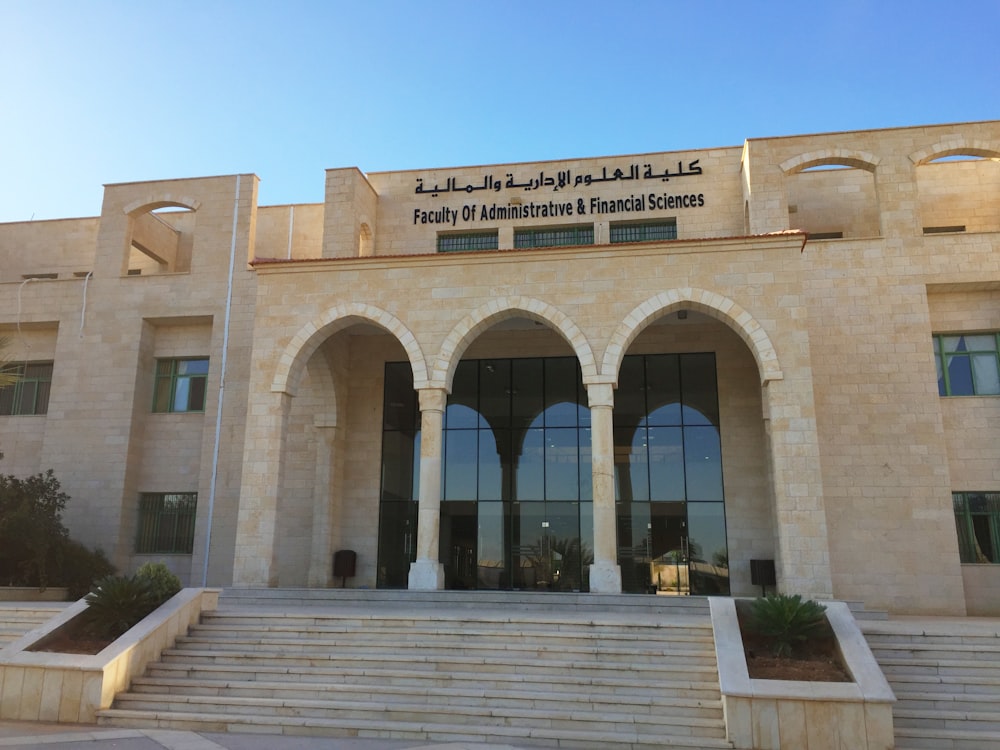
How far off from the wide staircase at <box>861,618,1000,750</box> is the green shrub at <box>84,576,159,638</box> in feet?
38.4

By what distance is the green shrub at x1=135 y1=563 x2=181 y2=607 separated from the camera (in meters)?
13.8

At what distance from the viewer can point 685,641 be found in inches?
494

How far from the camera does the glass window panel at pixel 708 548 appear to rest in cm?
2070

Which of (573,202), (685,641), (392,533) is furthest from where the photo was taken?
(573,202)

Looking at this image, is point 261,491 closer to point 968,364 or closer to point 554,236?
point 554,236

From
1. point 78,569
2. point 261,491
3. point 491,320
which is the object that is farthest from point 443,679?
point 78,569

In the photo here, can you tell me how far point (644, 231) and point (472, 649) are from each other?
1521cm

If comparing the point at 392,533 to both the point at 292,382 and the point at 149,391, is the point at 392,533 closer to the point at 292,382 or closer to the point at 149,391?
the point at 292,382

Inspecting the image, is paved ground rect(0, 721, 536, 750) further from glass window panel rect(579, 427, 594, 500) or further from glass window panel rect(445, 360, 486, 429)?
glass window panel rect(445, 360, 486, 429)

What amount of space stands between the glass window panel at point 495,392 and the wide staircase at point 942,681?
11689mm

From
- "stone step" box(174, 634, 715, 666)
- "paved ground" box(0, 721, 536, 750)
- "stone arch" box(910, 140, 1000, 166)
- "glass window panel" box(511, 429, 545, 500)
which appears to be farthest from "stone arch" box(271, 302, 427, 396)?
"stone arch" box(910, 140, 1000, 166)

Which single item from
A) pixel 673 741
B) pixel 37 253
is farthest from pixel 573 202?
pixel 37 253

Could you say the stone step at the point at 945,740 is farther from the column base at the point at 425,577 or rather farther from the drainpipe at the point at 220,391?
the drainpipe at the point at 220,391

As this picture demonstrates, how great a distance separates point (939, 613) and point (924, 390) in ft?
18.0
